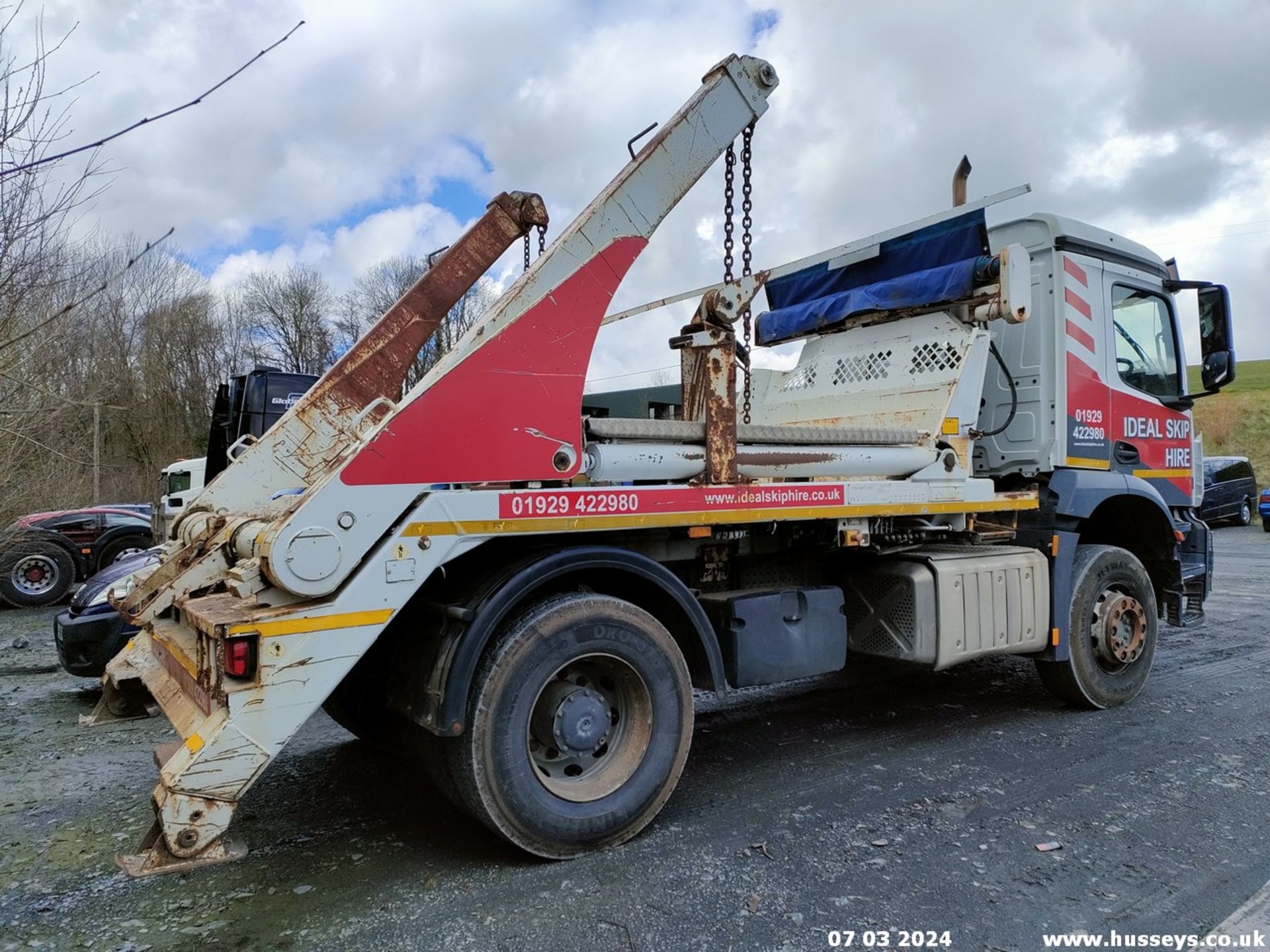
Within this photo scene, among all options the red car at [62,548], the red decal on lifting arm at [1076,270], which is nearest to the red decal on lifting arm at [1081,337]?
the red decal on lifting arm at [1076,270]

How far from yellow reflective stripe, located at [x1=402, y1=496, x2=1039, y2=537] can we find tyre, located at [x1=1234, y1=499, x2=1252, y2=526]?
21.2 m

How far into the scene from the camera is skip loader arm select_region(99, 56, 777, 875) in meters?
2.71

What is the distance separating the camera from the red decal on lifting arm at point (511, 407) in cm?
302

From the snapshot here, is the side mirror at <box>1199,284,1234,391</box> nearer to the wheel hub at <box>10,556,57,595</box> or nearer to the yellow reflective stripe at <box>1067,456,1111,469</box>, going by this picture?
the yellow reflective stripe at <box>1067,456,1111,469</box>

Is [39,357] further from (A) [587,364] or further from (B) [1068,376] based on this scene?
(B) [1068,376]

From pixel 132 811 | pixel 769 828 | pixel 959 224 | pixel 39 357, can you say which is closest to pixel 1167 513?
pixel 959 224

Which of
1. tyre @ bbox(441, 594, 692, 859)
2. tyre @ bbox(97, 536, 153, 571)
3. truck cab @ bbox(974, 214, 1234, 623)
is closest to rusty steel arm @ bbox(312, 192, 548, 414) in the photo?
tyre @ bbox(441, 594, 692, 859)

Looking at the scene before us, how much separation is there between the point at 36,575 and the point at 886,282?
1131cm

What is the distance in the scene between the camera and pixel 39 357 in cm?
513

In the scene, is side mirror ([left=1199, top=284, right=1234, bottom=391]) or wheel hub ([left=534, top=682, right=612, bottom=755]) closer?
wheel hub ([left=534, top=682, right=612, bottom=755])

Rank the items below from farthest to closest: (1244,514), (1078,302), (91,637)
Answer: (1244,514)
(91,637)
(1078,302)

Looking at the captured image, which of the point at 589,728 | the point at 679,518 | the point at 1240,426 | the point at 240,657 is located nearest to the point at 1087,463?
the point at 679,518

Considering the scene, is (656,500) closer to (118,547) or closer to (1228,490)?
(118,547)

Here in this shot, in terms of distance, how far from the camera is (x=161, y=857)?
262cm
